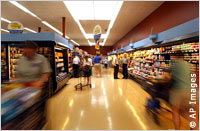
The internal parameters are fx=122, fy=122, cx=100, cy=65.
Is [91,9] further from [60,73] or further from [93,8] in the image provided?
[60,73]

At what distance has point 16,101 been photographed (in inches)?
66.8

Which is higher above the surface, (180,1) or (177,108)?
(180,1)

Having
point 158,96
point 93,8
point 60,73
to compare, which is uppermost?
point 93,8

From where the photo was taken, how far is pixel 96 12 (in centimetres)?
651

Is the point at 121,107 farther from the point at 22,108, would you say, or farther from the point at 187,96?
the point at 22,108

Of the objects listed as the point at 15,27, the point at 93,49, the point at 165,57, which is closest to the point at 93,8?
the point at 15,27

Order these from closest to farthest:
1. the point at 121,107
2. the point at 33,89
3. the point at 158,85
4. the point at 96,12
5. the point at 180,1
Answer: the point at 33,89
the point at 158,85
the point at 121,107
the point at 180,1
the point at 96,12

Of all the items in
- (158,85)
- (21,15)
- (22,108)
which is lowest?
(22,108)

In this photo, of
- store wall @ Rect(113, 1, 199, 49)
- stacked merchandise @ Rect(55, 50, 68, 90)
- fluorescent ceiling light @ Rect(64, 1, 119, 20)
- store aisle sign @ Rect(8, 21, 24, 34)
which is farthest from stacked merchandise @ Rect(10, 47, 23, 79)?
store wall @ Rect(113, 1, 199, 49)

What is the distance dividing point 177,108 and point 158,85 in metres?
0.51

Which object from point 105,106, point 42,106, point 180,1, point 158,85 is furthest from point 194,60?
point 42,106

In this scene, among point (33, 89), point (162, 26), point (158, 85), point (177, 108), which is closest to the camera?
point (33, 89)

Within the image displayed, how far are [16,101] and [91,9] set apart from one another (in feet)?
18.2

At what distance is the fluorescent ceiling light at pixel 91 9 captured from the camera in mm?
5367
